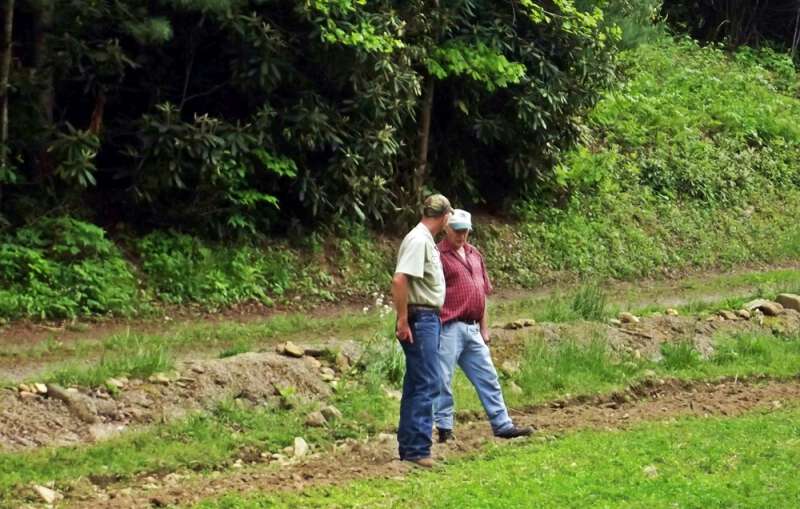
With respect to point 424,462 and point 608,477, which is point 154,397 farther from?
point 608,477

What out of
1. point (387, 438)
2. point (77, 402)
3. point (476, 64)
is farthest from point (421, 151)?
point (77, 402)

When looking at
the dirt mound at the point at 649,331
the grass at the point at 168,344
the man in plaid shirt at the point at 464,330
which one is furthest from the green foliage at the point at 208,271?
the man in plaid shirt at the point at 464,330

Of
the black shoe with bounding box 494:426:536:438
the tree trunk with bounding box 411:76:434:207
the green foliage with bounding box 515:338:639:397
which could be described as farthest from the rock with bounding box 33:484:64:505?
the tree trunk with bounding box 411:76:434:207

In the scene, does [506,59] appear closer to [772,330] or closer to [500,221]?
[500,221]

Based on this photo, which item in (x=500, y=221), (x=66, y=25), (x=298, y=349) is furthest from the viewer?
(x=500, y=221)

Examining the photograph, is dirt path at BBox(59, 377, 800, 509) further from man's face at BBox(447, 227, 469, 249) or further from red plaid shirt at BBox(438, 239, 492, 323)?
man's face at BBox(447, 227, 469, 249)

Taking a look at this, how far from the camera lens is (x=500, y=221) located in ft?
67.3

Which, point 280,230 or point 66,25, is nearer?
point 66,25

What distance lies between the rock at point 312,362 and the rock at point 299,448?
1.66m

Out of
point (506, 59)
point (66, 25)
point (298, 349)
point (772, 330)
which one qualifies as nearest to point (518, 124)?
point (506, 59)

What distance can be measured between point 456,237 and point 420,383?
115cm

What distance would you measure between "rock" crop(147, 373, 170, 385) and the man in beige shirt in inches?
91.5

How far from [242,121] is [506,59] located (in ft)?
14.5

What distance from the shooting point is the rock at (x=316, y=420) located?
9.93m
